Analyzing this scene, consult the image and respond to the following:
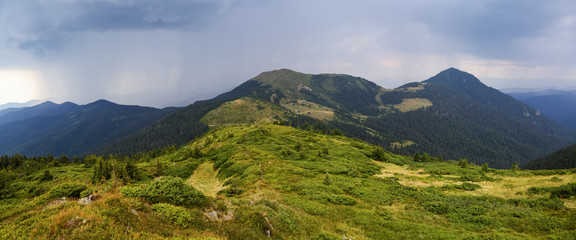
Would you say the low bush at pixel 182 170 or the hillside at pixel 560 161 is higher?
the low bush at pixel 182 170

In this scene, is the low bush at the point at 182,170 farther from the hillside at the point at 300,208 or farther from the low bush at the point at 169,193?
the low bush at the point at 169,193

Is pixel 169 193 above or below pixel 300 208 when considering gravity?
above

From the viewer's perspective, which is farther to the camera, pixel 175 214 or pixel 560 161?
pixel 560 161

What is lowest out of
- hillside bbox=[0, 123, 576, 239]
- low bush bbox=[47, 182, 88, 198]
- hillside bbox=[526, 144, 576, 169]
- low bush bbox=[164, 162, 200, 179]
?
hillside bbox=[526, 144, 576, 169]

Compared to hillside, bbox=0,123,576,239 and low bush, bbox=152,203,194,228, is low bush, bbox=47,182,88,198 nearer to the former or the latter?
hillside, bbox=0,123,576,239

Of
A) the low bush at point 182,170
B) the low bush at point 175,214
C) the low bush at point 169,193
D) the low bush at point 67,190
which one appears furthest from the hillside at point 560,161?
the low bush at point 67,190

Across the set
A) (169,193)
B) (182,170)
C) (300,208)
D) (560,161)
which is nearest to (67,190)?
(169,193)

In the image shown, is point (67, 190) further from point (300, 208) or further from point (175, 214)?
point (300, 208)

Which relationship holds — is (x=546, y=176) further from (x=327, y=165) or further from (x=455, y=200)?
(x=327, y=165)

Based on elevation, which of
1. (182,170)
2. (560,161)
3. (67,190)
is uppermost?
(67,190)

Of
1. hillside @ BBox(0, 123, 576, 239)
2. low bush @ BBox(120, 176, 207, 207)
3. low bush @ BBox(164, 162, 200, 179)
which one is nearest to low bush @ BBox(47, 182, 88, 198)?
hillside @ BBox(0, 123, 576, 239)

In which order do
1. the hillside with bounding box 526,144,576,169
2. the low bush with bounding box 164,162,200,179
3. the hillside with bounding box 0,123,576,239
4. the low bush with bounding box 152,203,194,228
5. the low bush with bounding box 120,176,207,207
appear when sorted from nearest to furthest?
the hillside with bounding box 0,123,576,239, the low bush with bounding box 152,203,194,228, the low bush with bounding box 120,176,207,207, the low bush with bounding box 164,162,200,179, the hillside with bounding box 526,144,576,169

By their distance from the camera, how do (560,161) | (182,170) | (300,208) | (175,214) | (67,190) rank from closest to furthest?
(175,214) → (67,190) → (300,208) → (182,170) → (560,161)

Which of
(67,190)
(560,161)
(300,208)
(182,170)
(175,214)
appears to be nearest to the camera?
(175,214)
